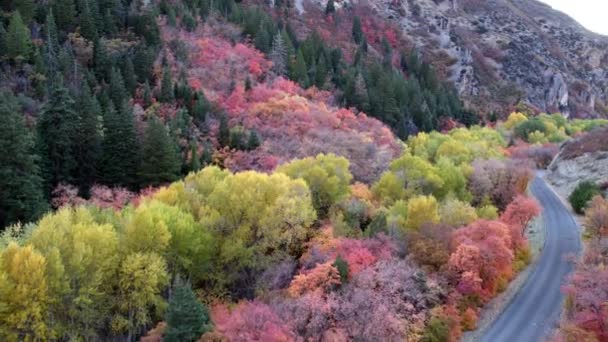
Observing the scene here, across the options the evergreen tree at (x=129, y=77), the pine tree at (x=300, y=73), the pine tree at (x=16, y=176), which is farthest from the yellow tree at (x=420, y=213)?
the pine tree at (x=300, y=73)

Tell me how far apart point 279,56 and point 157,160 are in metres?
56.0

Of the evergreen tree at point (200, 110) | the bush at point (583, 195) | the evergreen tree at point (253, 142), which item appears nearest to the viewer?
the bush at point (583, 195)

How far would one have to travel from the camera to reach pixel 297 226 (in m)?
51.3

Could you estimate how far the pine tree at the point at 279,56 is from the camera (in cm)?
11425

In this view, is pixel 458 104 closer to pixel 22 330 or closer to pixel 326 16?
pixel 326 16

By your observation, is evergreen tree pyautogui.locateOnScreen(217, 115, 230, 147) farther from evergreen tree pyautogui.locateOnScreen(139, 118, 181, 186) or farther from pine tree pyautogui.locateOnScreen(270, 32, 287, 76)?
pine tree pyautogui.locateOnScreen(270, 32, 287, 76)

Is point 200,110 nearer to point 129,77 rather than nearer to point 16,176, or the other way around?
point 129,77

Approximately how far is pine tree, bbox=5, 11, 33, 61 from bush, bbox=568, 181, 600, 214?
77.3 metres

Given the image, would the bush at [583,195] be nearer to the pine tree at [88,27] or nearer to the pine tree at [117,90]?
the pine tree at [117,90]

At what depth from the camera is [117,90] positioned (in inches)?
3083

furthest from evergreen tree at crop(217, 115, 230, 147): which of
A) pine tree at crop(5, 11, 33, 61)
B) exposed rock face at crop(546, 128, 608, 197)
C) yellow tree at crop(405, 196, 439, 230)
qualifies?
exposed rock face at crop(546, 128, 608, 197)

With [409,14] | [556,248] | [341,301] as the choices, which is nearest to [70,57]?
[341,301]

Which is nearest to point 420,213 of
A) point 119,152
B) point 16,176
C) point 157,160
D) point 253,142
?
point 157,160

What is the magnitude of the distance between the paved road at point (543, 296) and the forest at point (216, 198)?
8.43 feet
